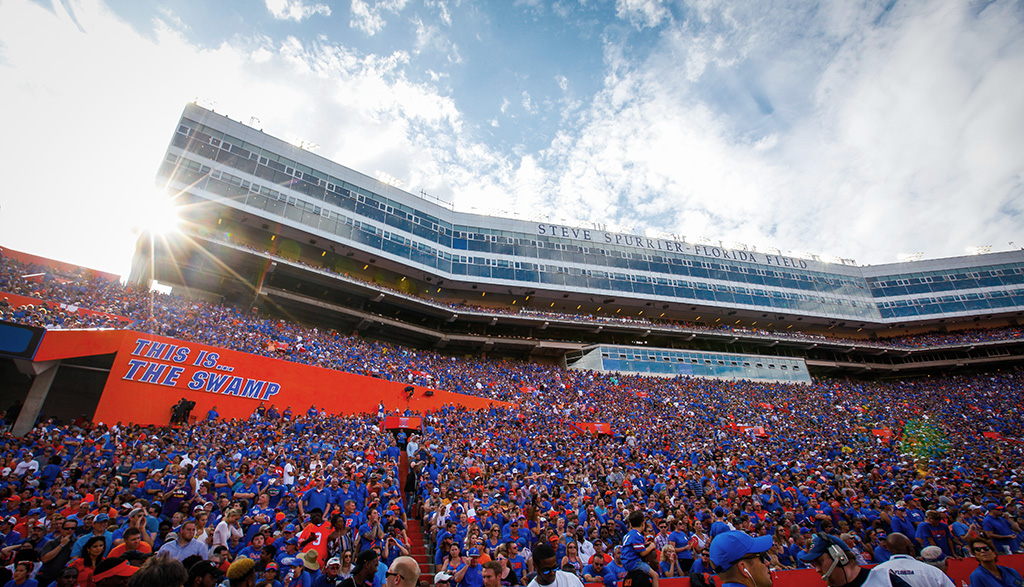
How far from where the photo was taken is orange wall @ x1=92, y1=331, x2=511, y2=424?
15.1m

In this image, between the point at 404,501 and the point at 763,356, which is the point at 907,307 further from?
the point at 404,501

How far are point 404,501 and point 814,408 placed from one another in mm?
34805

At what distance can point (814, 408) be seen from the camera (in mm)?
33688

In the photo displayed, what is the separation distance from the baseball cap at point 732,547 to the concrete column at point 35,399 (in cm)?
1975

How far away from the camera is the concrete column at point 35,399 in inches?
532

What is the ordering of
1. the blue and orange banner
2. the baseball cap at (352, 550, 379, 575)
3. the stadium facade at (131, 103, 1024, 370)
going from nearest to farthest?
1. the baseball cap at (352, 550, 379, 575)
2. the blue and orange banner
3. the stadium facade at (131, 103, 1024, 370)

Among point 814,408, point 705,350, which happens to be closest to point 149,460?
point 814,408

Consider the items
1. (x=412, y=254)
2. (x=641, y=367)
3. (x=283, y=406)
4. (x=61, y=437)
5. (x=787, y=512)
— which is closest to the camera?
(x=787, y=512)

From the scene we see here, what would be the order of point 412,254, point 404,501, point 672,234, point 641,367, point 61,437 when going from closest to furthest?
point 61,437 → point 404,501 → point 412,254 → point 641,367 → point 672,234

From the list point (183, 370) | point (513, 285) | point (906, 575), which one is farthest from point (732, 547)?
point (513, 285)

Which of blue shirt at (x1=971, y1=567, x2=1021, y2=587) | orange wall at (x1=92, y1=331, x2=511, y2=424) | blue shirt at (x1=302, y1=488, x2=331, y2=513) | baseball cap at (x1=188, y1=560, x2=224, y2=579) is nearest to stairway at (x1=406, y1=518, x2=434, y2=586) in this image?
blue shirt at (x1=302, y1=488, x2=331, y2=513)

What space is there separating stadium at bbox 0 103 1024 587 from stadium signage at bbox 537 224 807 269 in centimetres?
31

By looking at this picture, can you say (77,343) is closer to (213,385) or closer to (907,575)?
(213,385)

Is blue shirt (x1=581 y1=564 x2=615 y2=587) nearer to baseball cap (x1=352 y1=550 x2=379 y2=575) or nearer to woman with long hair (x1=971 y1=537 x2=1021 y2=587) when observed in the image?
baseball cap (x1=352 y1=550 x2=379 y2=575)
